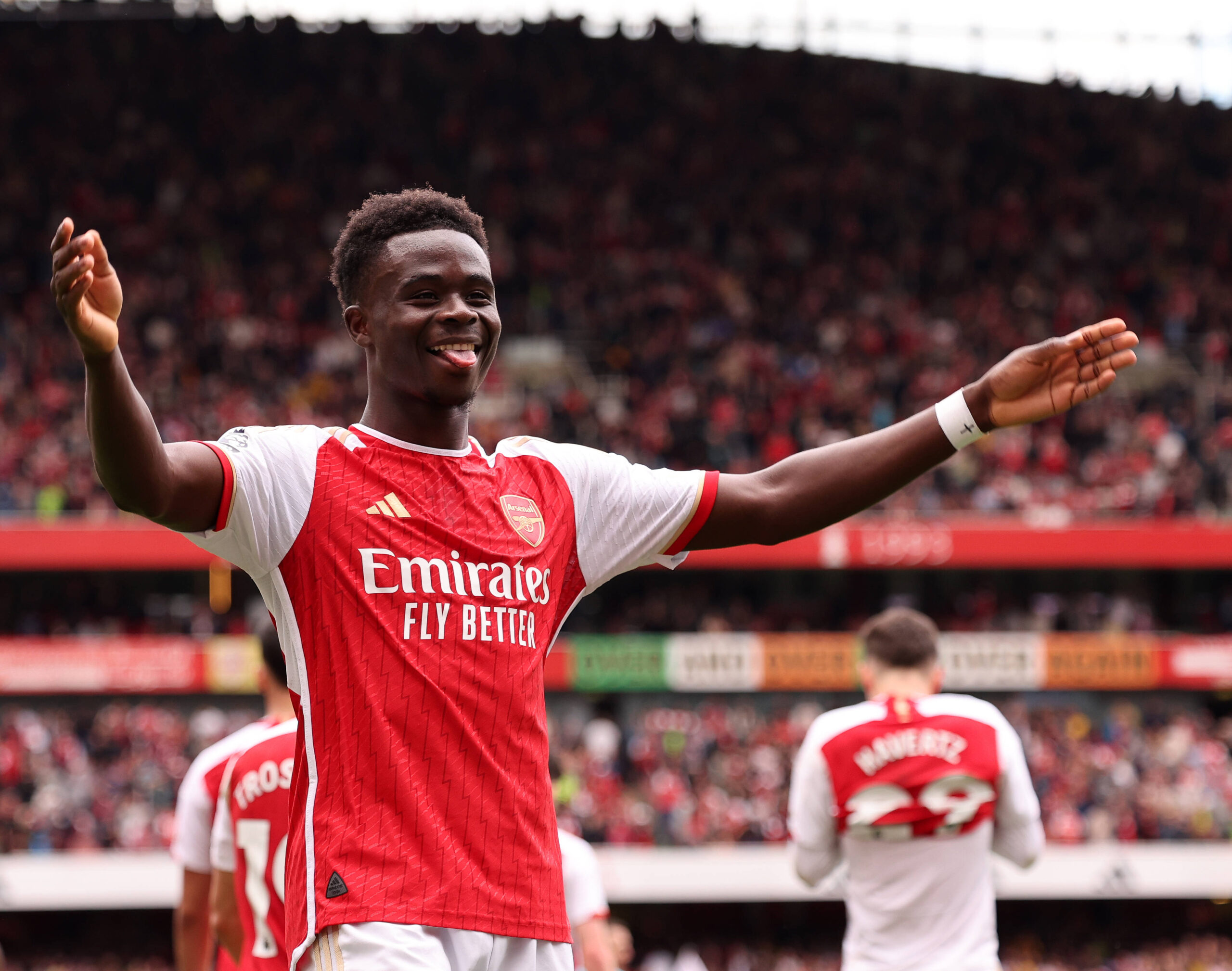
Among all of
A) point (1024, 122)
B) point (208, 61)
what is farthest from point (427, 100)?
point (1024, 122)

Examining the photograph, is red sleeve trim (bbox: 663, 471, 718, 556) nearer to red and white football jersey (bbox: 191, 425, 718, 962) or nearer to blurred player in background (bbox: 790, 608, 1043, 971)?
red and white football jersey (bbox: 191, 425, 718, 962)

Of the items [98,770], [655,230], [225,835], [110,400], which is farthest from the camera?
[655,230]

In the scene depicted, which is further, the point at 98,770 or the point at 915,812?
the point at 98,770

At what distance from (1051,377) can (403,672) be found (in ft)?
4.54

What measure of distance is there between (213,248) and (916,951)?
82.9ft

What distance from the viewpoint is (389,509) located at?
8.96 feet

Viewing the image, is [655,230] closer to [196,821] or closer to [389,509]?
[196,821]

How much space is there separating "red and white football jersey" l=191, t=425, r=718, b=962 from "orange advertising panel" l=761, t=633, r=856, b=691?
19.0m

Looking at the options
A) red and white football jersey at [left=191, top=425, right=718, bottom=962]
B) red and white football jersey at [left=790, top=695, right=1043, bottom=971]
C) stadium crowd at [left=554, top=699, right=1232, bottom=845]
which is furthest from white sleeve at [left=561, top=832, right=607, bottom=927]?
stadium crowd at [left=554, top=699, right=1232, bottom=845]

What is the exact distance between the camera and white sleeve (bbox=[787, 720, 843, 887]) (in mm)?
5105

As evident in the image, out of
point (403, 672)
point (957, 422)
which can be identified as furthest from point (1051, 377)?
point (403, 672)

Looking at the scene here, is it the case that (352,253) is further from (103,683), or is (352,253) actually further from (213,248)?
(213,248)

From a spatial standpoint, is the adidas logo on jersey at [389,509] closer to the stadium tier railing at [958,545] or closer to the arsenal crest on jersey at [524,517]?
the arsenal crest on jersey at [524,517]

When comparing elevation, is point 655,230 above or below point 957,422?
above
